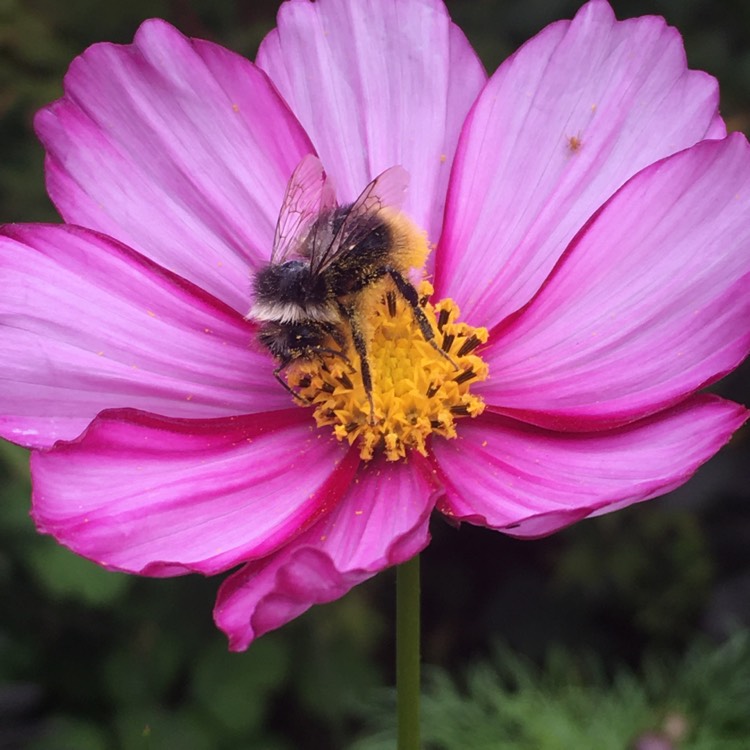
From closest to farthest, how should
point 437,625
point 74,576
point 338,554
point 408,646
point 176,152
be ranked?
point 408,646 → point 338,554 → point 176,152 → point 74,576 → point 437,625

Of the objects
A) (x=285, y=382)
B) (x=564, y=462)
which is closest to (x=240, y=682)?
(x=285, y=382)

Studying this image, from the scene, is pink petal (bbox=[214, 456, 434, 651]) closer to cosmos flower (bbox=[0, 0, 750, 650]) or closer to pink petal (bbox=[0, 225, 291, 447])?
cosmos flower (bbox=[0, 0, 750, 650])

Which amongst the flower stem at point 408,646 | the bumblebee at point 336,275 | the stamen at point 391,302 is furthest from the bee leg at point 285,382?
the flower stem at point 408,646

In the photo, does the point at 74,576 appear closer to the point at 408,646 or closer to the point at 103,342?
the point at 103,342

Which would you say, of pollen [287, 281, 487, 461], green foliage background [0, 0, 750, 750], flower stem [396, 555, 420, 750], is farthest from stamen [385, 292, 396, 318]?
green foliage background [0, 0, 750, 750]

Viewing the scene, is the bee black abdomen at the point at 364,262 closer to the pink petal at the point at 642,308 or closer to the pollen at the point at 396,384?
the pollen at the point at 396,384

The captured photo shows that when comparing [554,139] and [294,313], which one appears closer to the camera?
[294,313]

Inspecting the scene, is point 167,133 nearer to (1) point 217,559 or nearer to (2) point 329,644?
(1) point 217,559
